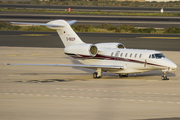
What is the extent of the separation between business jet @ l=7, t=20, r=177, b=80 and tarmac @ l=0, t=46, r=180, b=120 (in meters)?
1.03

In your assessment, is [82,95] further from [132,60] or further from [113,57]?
[113,57]

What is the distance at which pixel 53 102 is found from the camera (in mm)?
20984

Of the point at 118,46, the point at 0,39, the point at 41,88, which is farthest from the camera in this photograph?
the point at 0,39

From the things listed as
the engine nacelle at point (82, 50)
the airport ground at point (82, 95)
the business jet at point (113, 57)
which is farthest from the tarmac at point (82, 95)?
the engine nacelle at point (82, 50)

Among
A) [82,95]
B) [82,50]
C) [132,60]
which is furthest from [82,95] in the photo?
[82,50]

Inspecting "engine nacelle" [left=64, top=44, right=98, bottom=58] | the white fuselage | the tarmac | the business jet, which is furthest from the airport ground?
"engine nacelle" [left=64, top=44, right=98, bottom=58]

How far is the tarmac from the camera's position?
18.3 metres

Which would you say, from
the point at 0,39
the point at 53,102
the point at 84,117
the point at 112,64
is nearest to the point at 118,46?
the point at 112,64

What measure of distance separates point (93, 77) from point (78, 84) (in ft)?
10.6

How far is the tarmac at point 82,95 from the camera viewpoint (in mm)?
18312

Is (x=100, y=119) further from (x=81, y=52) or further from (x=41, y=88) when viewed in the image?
(x=81, y=52)

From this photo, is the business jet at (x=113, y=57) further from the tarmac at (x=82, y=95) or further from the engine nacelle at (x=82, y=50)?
the tarmac at (x=82, y=95)

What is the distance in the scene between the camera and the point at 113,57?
2939cm

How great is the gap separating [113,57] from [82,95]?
716cm
